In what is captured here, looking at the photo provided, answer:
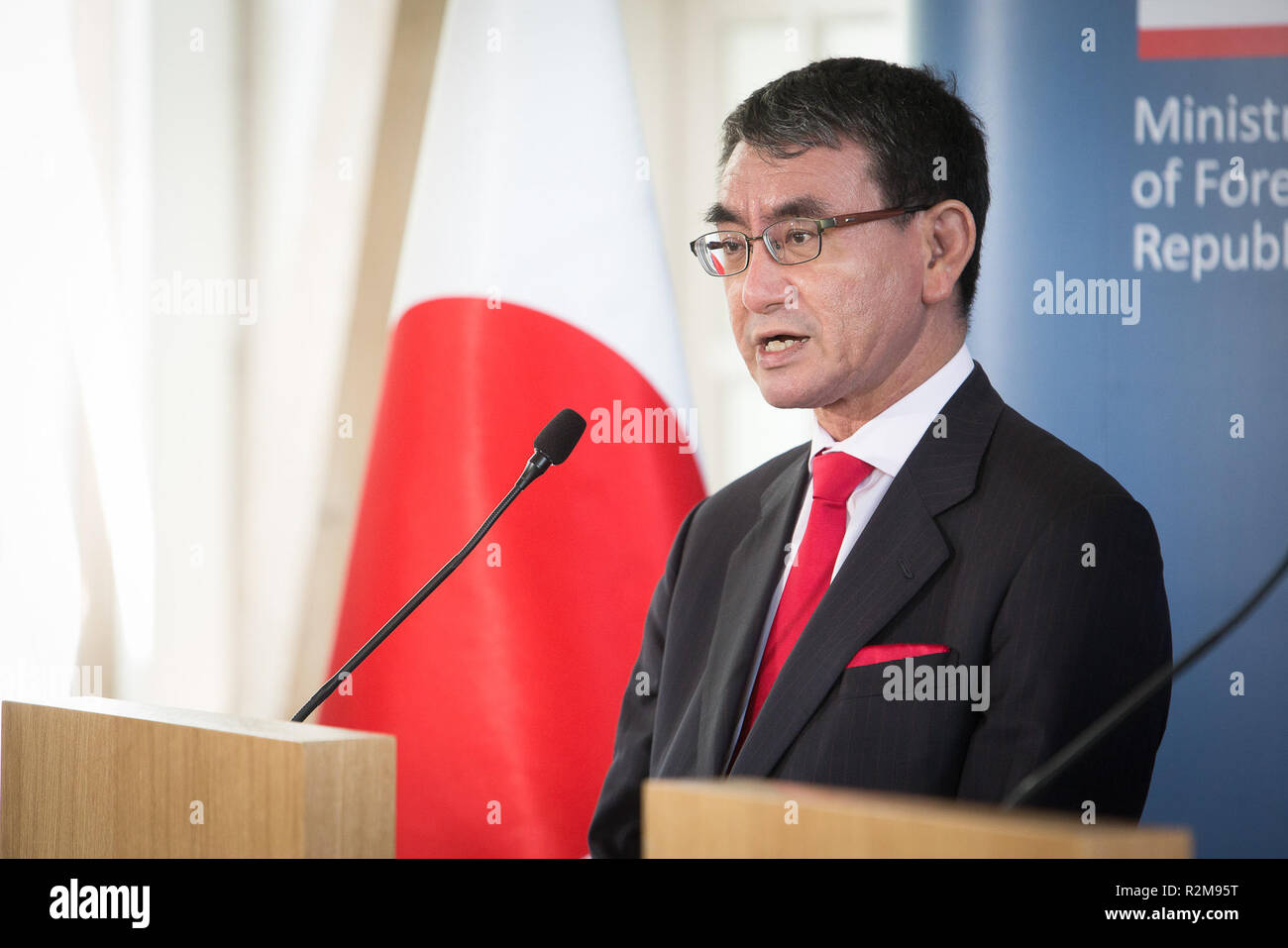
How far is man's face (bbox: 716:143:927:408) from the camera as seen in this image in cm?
181

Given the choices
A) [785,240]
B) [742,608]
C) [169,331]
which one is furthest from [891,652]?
[169,331]

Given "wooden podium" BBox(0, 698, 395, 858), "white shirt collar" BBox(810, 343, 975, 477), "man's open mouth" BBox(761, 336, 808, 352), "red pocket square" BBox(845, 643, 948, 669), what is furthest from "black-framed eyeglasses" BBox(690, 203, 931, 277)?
"wooden podium" BBox(0, 698, 395, 858)

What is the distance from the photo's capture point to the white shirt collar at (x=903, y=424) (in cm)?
179

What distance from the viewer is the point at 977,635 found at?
1554mm

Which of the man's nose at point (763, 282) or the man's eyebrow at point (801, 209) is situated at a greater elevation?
the man's eyebrow at point (801, 209)

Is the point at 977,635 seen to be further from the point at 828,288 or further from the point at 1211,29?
the point at 1211,29

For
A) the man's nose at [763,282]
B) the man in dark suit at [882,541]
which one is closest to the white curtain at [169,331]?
the man in dark suit at [882,541]

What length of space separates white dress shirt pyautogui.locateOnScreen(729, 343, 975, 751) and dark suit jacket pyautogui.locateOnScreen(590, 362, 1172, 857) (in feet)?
0.08

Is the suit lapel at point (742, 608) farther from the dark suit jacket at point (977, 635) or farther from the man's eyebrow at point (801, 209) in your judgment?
the man's eyebrow at point (801, 209)

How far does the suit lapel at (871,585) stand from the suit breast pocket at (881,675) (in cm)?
2

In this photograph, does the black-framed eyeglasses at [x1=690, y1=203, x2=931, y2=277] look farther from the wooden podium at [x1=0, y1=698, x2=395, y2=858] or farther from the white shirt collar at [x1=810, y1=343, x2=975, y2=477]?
the wooden podium at [x1=0, y1=698, x2=395, y2=858]

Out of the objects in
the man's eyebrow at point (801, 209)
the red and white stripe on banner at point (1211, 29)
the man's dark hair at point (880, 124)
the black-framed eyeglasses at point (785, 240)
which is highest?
the red and white stripe on banner at point (1211, 29)

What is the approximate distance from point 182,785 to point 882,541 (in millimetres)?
939

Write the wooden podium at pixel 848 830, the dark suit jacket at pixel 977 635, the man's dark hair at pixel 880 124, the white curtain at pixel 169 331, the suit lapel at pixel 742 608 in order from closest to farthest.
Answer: the wooden podium at pixel 848 830, the dark suit jacket at pixel 977 635, the suit lapel at pixel 742 608, the man's dark hair at pixel 880 124, the white curtain at pixel 169 331
